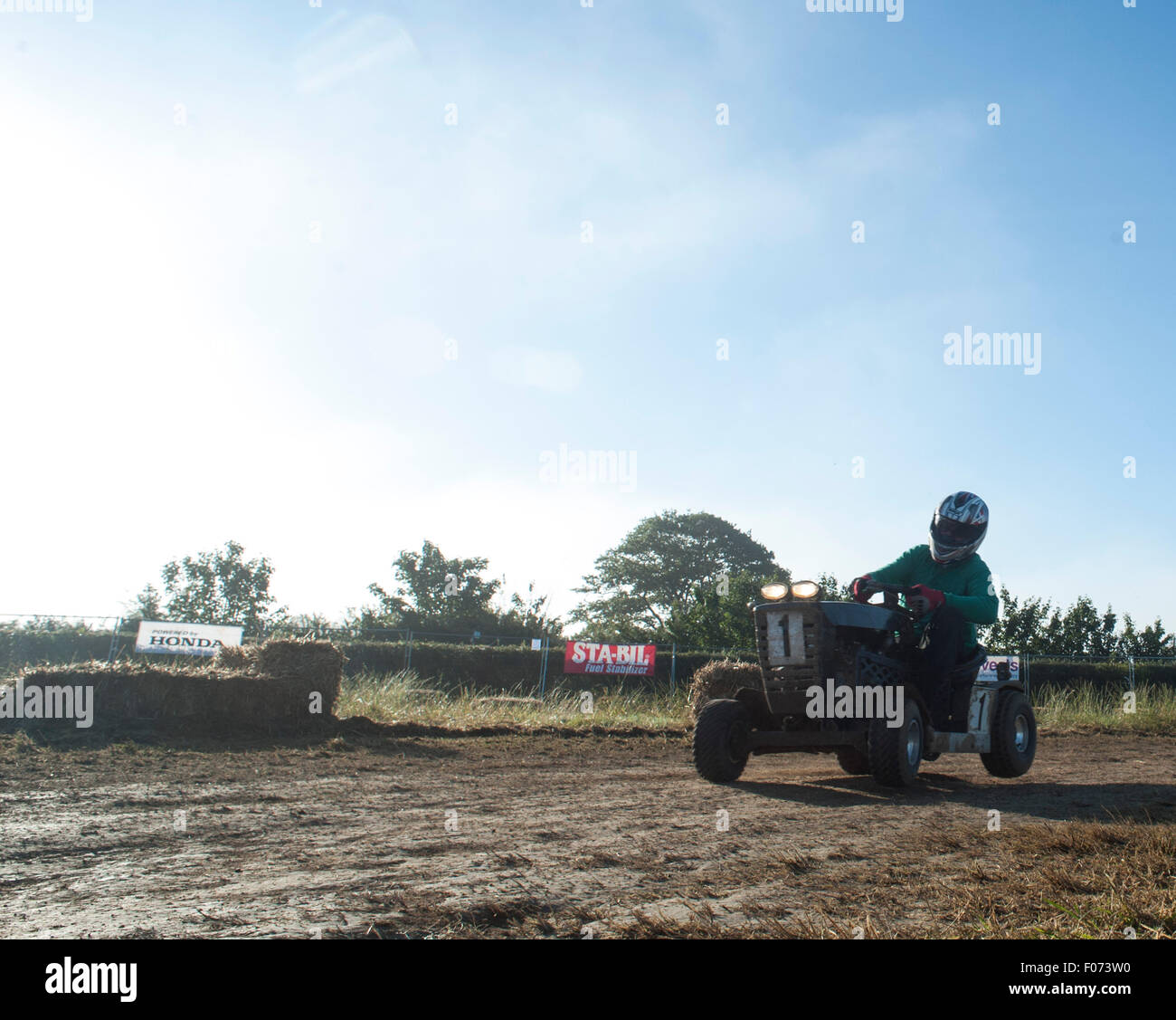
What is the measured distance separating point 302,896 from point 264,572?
6379 centimetres

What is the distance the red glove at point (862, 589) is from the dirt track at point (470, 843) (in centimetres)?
155

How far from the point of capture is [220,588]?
198 ft

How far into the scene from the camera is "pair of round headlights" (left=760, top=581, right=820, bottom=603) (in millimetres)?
6406

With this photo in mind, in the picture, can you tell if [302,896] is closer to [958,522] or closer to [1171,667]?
[958,522]

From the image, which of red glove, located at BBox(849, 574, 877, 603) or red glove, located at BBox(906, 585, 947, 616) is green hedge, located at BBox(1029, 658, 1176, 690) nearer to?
red glove, located at BBox(849, 574, 877, 603)

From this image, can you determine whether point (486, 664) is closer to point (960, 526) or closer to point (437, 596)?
point (960, 526)

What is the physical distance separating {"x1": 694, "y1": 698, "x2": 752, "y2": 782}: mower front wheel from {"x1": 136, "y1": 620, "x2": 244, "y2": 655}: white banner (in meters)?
18.5

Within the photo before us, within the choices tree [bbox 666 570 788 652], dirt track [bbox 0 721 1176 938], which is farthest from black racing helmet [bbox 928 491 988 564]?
tree [bbox 666 570 788 652]

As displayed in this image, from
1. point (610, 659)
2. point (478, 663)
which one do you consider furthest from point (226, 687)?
point (478, 663)

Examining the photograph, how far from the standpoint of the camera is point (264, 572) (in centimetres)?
6206

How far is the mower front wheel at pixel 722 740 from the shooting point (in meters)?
6.50

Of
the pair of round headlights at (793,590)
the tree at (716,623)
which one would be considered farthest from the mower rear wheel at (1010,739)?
the tree at (716,623)
